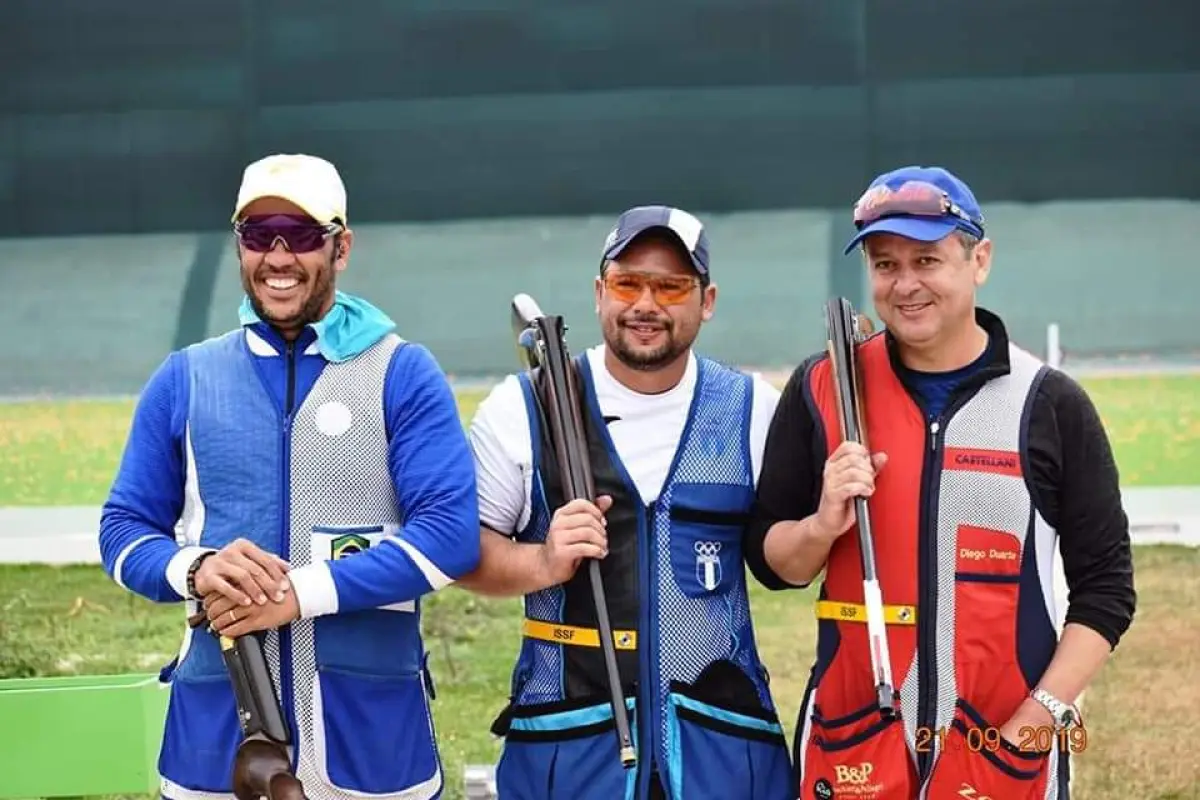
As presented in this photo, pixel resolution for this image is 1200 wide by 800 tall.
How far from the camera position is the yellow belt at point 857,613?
2.89 meters

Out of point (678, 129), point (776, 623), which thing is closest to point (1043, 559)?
point (776, 623)

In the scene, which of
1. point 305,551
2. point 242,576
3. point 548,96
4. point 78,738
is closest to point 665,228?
point 305,551

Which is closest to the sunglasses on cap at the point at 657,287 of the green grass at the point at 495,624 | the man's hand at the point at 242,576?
the man's hand at the point at 242,576

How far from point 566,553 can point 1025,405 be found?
0.85 metres

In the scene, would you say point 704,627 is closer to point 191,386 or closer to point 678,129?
point 191,386

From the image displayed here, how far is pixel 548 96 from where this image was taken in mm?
9258

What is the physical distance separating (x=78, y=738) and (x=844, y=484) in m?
2.69

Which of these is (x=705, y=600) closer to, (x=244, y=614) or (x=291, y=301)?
(x=244, y=614)

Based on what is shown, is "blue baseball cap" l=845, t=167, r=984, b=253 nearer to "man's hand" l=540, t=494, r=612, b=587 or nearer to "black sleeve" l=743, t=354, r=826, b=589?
"black sleeve" l=743, t=354, r=826, b=589

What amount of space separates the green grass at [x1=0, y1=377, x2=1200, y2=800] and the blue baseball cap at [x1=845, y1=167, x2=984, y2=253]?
3022 mm

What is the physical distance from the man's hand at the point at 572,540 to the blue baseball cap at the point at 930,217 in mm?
680
